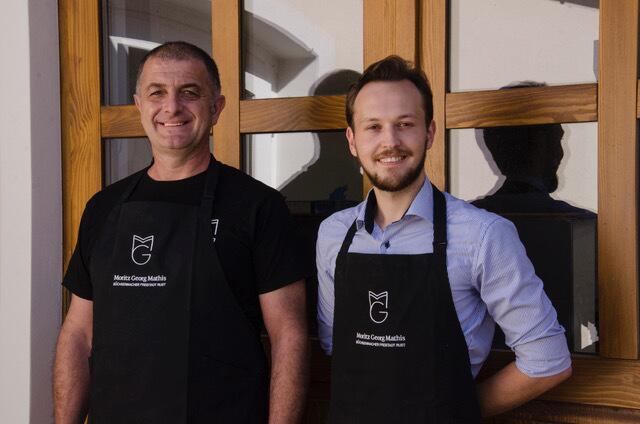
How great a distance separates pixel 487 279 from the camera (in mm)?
1410

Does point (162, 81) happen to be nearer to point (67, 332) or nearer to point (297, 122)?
point (297, 122)

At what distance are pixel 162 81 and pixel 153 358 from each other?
629 mm

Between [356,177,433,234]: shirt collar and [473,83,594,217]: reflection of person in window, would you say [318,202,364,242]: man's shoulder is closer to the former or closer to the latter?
[356,177,433,234]: shirt collar

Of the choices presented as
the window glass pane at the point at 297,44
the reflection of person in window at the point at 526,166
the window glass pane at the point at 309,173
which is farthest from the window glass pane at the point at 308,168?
the reflection of person in window at the point at 526,166

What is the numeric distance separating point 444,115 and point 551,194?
319 mm

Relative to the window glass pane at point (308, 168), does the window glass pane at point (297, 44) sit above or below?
above

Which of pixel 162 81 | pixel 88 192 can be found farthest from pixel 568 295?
pixel 88 192

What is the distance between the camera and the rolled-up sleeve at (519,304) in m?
1.38

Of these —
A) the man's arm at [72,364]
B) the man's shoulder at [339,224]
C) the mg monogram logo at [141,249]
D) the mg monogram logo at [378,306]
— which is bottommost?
the man's arm at [72,364]

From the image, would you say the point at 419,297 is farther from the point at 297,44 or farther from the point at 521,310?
the point at 297,44

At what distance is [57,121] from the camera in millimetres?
2221

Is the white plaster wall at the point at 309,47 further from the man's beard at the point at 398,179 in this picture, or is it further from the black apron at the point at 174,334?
the man's beard at the point at 398,179

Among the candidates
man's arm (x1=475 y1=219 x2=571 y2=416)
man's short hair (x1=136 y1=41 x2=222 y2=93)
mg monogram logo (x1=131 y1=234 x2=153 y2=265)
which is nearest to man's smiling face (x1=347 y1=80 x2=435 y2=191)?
man's arm (x1=475 y1=219 x2=571 y2=416)

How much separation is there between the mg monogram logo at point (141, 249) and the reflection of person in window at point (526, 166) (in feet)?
2.61
